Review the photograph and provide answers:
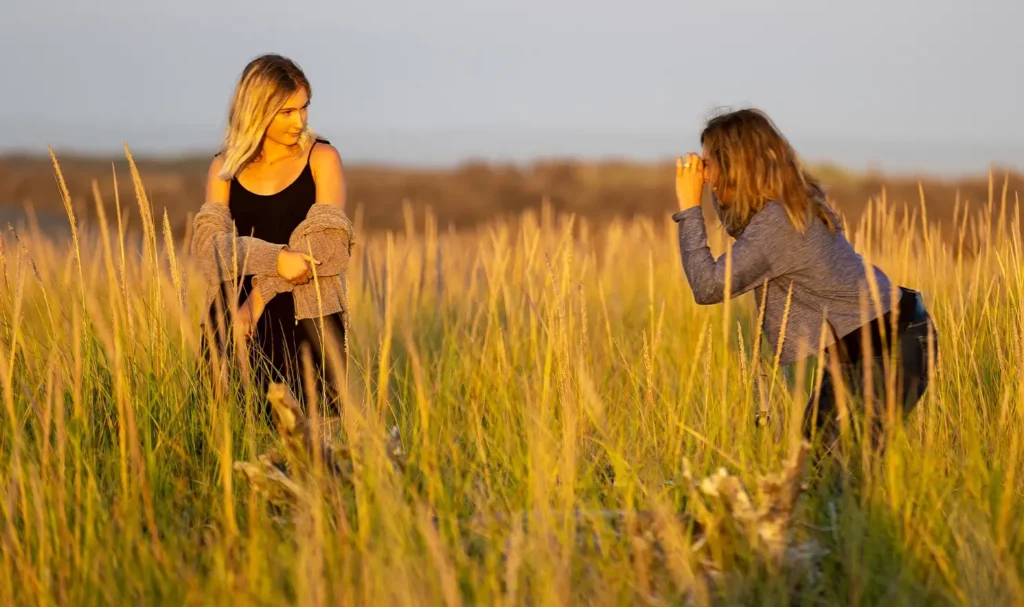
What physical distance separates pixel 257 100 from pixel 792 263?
57.5 inches

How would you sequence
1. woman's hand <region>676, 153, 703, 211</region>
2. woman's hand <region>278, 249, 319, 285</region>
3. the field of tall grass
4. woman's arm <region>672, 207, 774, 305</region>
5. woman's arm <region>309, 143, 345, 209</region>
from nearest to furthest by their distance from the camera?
the field of tall grass < woman's arm <region>672, 207, 774, 305</region> < woman's hand <region>676, 153, 703, 211</region> < woman's hand <region>278, 249, 319, 285</region> < woman's arm <region>309, 143, 345, 209</region>

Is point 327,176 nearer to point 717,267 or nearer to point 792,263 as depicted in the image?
point 717,267

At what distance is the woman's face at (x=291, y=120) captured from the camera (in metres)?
2.91

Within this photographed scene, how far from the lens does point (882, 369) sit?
105 inches

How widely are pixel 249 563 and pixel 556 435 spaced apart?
2.87ft

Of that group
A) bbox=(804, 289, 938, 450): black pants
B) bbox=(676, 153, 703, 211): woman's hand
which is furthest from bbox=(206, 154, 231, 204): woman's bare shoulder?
bbox=(804, 289, 938, 450): black pants

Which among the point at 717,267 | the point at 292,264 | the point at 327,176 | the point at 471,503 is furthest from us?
the point at 327,176

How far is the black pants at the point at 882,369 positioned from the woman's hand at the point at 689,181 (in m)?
0.51

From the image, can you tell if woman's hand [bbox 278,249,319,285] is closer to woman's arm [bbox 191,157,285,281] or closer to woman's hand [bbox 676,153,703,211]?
woman's arm [bbox 191,157,285,281]

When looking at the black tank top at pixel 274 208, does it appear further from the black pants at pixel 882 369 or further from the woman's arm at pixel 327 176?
the black pants at pixel 882 369

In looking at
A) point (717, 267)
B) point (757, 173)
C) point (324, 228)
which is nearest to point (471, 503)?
point (717, 267)

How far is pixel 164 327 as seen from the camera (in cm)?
265

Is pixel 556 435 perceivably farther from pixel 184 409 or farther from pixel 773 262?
pixel 184 409

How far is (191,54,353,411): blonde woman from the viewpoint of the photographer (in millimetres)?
2873
